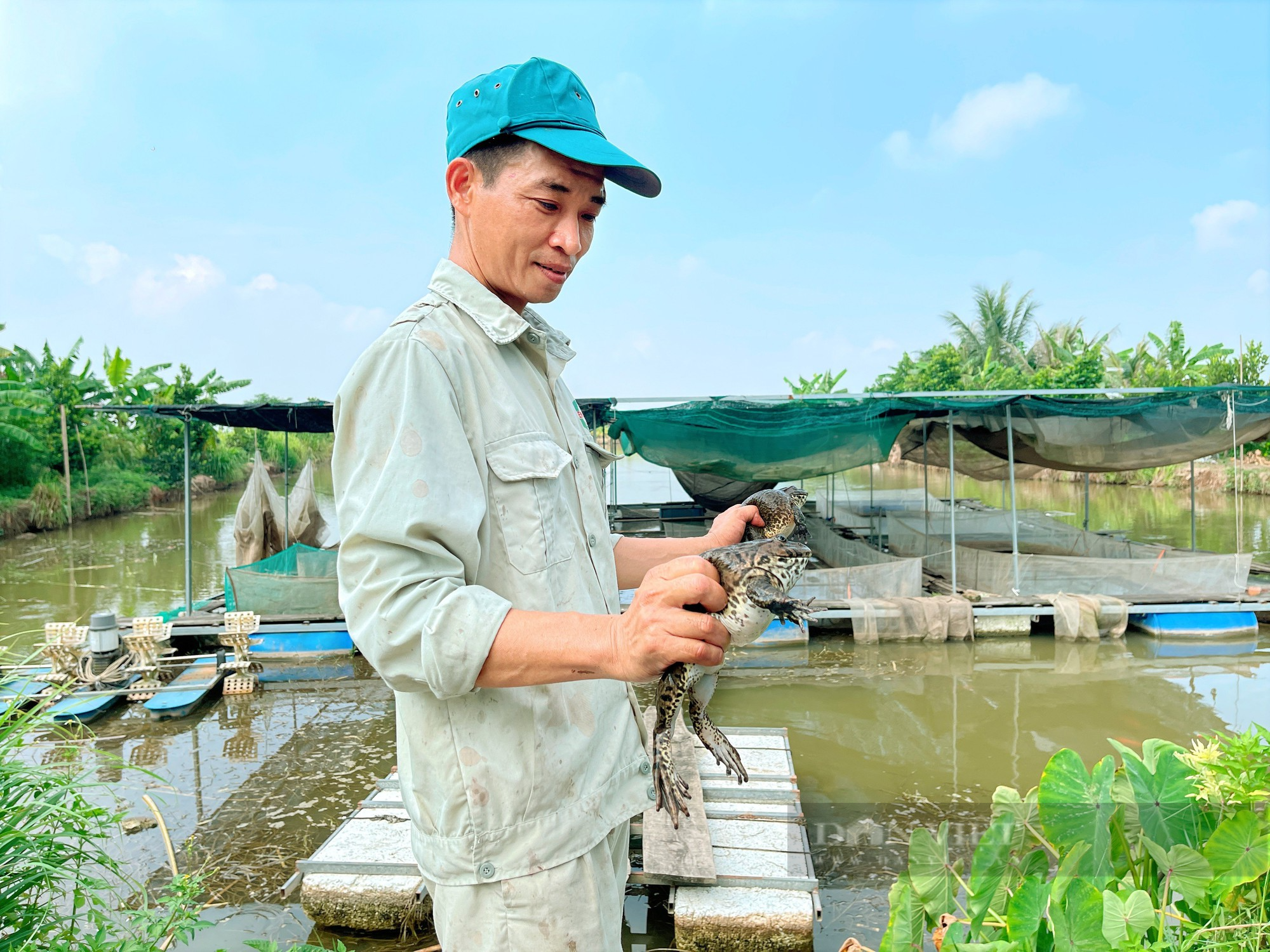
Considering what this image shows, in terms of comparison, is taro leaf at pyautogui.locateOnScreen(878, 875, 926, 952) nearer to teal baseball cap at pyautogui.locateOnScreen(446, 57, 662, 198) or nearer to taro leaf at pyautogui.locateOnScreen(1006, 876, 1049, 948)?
taro leaf at pyautogui.locateOnScreen(1006, 876, 1049, 948)

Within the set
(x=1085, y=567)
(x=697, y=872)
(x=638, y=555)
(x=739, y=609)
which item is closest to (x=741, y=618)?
(x=739, y=609)

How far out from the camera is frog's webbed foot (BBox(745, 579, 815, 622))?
1.08 meters

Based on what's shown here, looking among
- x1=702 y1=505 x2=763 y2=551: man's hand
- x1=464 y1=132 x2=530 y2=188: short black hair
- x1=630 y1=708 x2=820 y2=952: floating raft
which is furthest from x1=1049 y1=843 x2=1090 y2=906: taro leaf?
x1=464 y1=132 x2=530 y2=188: short black hair

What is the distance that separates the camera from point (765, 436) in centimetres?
890

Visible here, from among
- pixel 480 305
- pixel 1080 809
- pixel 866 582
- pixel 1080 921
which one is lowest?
pixel 866 582

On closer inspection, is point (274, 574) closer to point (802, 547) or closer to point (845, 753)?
point (845, 753)

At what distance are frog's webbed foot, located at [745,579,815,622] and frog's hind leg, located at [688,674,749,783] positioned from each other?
398mm

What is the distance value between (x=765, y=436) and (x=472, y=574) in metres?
8.03

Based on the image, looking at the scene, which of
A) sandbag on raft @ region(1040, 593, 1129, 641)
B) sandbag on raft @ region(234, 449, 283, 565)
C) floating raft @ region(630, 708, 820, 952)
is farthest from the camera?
sandbag on raft @ region(234, 449, 283, 565)

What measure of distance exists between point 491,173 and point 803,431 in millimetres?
7958

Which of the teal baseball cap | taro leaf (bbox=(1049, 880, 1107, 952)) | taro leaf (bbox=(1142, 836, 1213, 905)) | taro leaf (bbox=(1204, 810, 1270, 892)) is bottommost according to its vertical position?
taro leaf (bbox=(1049, 880, 1107, 952))

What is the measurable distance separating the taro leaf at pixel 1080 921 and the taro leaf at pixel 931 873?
49cm

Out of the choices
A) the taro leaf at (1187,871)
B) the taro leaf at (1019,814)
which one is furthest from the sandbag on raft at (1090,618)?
the taro leaf at (1187,871)

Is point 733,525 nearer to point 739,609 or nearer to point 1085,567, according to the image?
point 739,609
